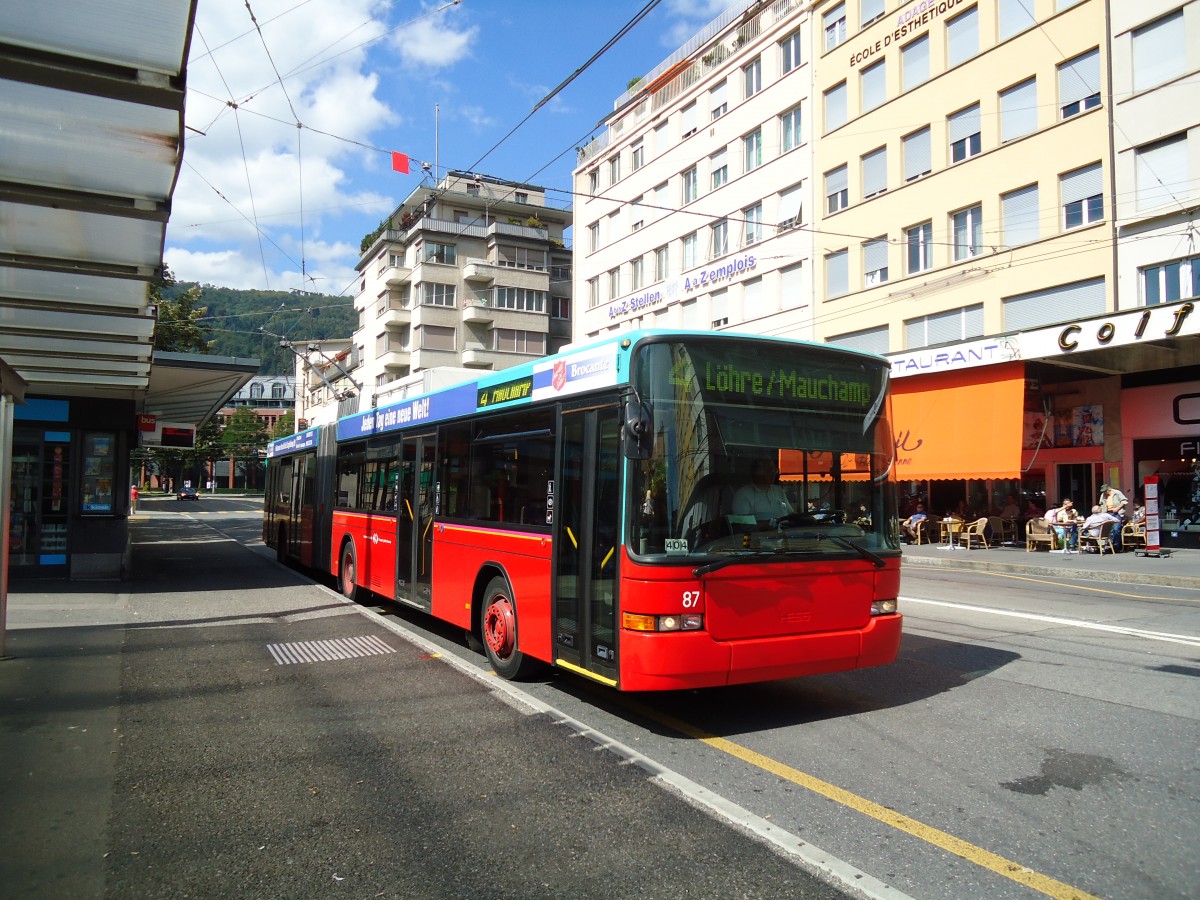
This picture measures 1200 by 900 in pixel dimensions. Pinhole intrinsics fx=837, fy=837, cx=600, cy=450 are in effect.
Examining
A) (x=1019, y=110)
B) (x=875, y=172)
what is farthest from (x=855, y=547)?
(x=875, y=172)

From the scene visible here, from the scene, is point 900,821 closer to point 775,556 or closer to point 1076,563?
point 775,556

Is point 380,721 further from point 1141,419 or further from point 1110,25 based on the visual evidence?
point 1110,25

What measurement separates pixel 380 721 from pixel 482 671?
5.60ft

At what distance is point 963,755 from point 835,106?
29748mm

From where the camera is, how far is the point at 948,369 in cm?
2430

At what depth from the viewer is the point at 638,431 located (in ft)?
17.5

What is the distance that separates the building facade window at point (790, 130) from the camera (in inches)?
1259

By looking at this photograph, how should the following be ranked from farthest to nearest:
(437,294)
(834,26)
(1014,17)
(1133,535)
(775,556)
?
(437,294)
(834,26)
(1014,17)
(1133,535)
(775,556)

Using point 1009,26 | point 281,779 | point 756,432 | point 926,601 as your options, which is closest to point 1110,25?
point 1009,26

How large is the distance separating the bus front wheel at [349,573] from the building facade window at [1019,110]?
22.0 meters

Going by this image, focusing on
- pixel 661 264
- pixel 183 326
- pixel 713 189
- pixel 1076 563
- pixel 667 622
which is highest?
pixel 713 189

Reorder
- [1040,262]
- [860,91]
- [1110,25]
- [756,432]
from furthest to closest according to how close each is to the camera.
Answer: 1. [860,91]
2. [1040,262]
3. [1110,25]
4. [756,432]

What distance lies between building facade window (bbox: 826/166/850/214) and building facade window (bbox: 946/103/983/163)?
414 cm

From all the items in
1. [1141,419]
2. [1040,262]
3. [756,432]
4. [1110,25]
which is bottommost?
[756,432]
